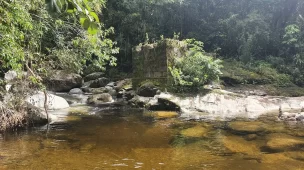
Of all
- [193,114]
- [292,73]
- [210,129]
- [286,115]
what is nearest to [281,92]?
[292,73]

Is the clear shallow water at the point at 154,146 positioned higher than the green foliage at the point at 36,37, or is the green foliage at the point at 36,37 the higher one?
the green foliage at the point at 36,37

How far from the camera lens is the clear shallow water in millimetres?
4133

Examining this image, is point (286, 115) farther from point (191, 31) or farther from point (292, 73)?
point (191, 31)

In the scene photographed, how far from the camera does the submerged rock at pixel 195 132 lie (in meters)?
6.04

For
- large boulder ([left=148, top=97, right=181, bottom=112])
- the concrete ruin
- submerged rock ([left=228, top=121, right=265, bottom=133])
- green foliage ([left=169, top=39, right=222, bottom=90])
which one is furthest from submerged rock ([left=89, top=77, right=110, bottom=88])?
submerged rock ([left=228, top=121, right=265, bottom=133])

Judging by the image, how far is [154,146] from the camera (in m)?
5.16

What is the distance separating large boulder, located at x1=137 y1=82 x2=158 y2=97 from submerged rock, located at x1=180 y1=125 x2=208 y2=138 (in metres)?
5.10

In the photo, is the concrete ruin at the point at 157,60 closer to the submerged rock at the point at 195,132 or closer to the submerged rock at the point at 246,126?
the submerged rock at the point at 246,126

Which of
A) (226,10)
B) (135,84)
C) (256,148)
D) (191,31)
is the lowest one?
(256,148)

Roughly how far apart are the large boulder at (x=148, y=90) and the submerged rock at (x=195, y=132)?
16.7 feet

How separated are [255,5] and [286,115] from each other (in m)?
16.4

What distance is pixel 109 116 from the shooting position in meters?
8.83

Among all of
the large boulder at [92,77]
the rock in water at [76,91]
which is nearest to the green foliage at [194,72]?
the rock in water at [76,91]

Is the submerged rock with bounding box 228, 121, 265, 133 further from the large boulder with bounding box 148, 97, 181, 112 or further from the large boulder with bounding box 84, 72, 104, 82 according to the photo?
the large boulder with bounding box 84, 72, 104, 82
